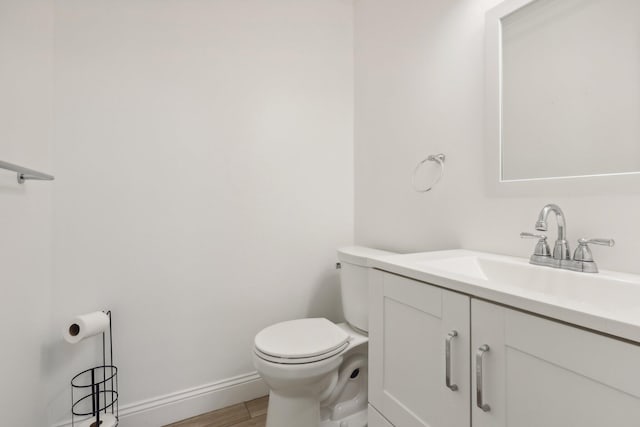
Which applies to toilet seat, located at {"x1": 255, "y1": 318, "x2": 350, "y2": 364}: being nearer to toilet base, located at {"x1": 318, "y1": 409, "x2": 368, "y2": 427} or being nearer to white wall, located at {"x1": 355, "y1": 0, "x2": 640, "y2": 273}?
toilet base, located at {"x1": 318, "y1": 409, "x2": 368, "y2": 427}

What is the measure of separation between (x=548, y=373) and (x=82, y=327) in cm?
152

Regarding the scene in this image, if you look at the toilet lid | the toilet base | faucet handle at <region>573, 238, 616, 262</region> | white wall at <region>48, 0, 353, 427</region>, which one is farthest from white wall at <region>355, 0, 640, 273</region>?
the toilet base

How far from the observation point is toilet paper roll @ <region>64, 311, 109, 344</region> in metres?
1.19

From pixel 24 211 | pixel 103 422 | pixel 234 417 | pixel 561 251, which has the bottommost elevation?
pixel 234 417

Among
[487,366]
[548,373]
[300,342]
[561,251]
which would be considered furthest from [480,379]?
[300,342]

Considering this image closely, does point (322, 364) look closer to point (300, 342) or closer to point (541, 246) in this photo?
point (300, 342)

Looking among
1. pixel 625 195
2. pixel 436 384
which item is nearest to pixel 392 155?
pixel 625 195

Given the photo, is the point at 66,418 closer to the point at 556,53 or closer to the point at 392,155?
the point at 392,155

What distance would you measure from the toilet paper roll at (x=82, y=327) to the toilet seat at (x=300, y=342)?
0.65 meters

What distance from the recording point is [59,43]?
4.22 ft

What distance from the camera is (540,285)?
903 mm

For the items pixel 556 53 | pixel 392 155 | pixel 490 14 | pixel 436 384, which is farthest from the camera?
pixel 392 155

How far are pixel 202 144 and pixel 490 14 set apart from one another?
1.40 metres

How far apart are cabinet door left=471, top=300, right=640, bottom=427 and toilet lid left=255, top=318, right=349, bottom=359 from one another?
0.64 m
